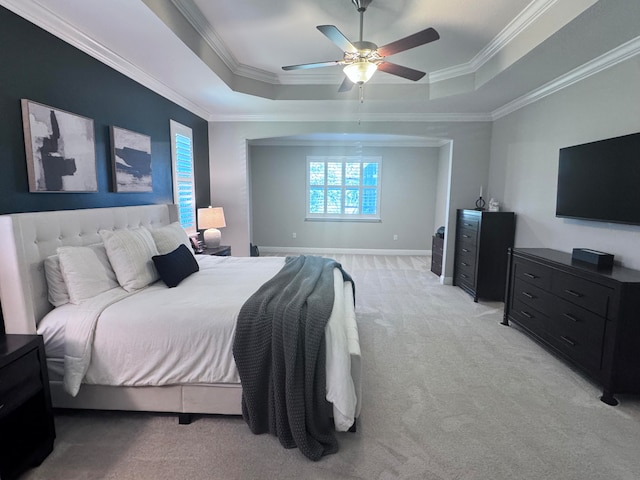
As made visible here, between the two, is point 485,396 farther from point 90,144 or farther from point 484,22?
point 90,144

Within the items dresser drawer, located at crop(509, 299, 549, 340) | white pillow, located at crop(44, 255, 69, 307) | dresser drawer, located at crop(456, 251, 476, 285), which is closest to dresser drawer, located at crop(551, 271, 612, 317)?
dresser drawer, located at crop(509, 299, 549, 340)

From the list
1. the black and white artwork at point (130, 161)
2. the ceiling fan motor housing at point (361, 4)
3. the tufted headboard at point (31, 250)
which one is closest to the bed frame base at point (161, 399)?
the tufted headboard at point (31, 250)

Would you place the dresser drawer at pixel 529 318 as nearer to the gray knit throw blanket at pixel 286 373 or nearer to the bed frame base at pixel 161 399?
the gray knit throw blanket at pixel 286 373

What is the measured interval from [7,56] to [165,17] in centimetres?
100

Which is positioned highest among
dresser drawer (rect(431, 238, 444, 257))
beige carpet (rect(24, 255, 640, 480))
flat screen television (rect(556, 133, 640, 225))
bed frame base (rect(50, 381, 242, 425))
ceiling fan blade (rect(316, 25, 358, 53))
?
ceiling fan blade (rect(316, 25, 358, 53))

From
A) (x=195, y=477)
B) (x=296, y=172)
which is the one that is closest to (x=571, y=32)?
(x=195, y=477)

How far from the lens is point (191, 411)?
2.01 meters

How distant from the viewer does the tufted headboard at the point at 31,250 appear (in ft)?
5.93

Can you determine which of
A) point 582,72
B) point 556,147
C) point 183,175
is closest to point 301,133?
point 183,175

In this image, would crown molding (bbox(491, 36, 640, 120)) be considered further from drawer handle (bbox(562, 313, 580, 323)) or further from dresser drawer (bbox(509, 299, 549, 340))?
dresser drawer (bbox(509, 299, 549, 340))

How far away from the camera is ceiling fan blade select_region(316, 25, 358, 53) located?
216cm

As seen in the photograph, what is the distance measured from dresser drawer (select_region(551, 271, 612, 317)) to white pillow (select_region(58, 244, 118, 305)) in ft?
11.5

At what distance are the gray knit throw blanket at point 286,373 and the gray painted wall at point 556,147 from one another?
8.77ft

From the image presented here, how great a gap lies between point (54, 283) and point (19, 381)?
70cm
